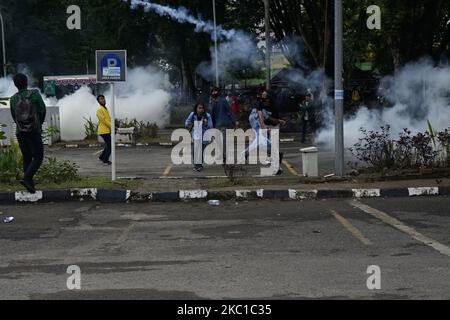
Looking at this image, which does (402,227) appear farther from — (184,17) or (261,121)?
(184,17)

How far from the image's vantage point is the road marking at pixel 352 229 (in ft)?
28.9

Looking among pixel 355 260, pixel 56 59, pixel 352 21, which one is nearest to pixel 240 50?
pixel 352 21

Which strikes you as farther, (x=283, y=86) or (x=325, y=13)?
(x=283, y=86)

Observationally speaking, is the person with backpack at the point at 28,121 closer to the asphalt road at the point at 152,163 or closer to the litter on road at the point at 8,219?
the litter on road at the point at 8,219

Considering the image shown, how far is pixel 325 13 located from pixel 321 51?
1.77 meters

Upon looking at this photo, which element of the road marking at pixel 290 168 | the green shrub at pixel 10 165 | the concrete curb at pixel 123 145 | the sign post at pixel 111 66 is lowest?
the road marking at pixel 290 168

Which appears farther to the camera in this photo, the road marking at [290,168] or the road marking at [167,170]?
the road marking at [167,170]

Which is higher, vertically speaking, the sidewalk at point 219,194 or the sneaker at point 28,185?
the sneaker at point 28,185

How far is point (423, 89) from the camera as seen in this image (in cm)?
2341

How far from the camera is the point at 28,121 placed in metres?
12.1

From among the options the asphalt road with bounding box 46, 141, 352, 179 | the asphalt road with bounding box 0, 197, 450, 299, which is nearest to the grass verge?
the asphalt road with bounding box 0, 197, 450, 299

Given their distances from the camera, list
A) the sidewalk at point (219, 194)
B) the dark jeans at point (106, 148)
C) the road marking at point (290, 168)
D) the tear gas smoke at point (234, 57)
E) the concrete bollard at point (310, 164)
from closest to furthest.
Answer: the sidewalk at point (219, 194), the concrete bollard at point (310, 164), the road marking at point (290, 168), the dark jeans at point (106, 148), the tear gas smoke at point (234, 57)

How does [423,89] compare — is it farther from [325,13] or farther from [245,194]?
[245,194]

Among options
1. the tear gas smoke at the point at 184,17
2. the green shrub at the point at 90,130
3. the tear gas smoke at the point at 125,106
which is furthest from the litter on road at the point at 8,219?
the tear gas smoke at the point at 184,17
